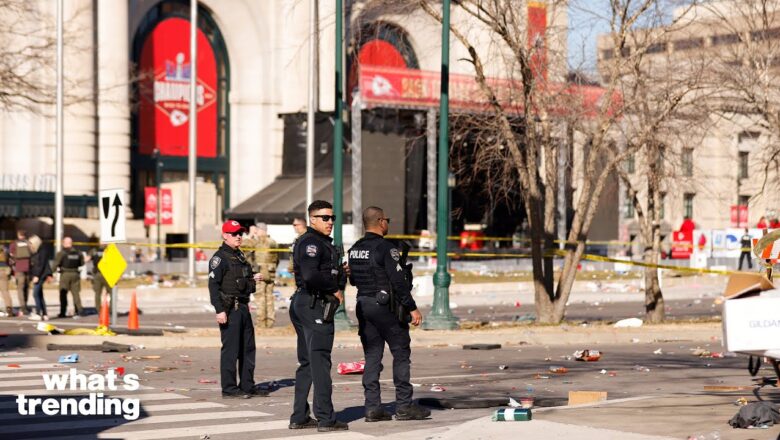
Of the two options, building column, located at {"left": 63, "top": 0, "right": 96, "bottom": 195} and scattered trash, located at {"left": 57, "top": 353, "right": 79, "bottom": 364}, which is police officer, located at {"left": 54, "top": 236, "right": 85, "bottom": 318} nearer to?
scattered trash, located at {"left": 57, "top": 353, "right": 79, "bottom": 364}

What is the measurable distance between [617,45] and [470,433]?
46.0ft

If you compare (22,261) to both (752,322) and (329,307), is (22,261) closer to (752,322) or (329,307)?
(329,307)

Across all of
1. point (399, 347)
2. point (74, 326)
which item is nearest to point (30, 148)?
point (74, 326)

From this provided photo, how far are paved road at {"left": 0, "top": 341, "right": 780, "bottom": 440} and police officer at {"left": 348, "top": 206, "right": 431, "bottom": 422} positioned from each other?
0.99 ft

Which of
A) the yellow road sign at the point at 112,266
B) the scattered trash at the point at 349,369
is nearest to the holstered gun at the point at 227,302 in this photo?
the scattered trash at the point at 349,369

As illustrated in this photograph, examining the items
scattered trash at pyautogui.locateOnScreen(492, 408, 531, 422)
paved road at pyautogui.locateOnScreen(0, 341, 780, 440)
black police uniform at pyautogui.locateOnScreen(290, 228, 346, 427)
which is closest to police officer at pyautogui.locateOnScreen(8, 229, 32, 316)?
paved road at pyautogui.locateOnScreen(0, 341, 780, 440)

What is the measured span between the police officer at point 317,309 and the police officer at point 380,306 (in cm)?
28

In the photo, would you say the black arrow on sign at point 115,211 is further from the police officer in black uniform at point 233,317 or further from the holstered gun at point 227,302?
the holstered gun at point 227,302

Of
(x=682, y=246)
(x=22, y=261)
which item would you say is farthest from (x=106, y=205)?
(x=682, y=246)

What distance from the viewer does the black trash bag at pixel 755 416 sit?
1105 cm

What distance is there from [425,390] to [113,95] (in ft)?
150

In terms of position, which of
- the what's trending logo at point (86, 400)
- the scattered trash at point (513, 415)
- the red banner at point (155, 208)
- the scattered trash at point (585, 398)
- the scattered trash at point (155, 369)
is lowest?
the scattered trash at point (155, 369)

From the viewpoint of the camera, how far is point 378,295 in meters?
12.6

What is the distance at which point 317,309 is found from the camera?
12.5 m
